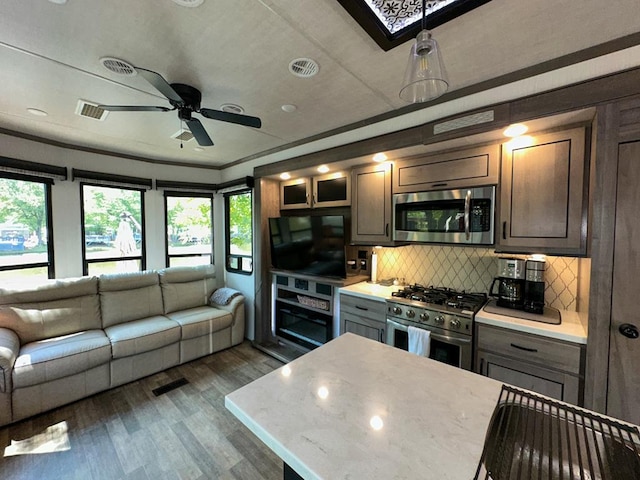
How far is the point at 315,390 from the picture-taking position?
3.37 ft

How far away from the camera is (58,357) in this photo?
2.42m

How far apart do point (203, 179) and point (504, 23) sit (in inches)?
173

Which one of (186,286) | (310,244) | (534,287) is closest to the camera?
(534,287)

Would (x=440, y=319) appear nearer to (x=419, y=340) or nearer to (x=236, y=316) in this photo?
(x=419, y=340)

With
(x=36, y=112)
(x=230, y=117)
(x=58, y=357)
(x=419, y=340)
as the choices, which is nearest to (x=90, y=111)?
(x=36, y=112)

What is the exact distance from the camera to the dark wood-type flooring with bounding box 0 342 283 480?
1835 millimetres

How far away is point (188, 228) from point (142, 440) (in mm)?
3102

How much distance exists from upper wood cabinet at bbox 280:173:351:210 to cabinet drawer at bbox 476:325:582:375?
183 cm

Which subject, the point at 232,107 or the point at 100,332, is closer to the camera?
the point at 232,107

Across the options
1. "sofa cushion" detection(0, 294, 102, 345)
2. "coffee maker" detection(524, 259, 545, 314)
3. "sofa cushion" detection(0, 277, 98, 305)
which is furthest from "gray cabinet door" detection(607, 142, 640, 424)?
"sofa cushion" detection(0, 277, 98, 305)

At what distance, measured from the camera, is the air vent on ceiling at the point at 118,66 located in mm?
1670

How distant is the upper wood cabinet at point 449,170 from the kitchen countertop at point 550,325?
1050 mm

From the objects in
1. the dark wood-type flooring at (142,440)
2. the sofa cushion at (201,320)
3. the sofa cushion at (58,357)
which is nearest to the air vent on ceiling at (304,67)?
the dark wood-type flooring at (142,440)

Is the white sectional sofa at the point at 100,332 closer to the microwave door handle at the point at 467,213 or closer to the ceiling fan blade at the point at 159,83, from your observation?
the ceiling fan blade at the point at 159,83
